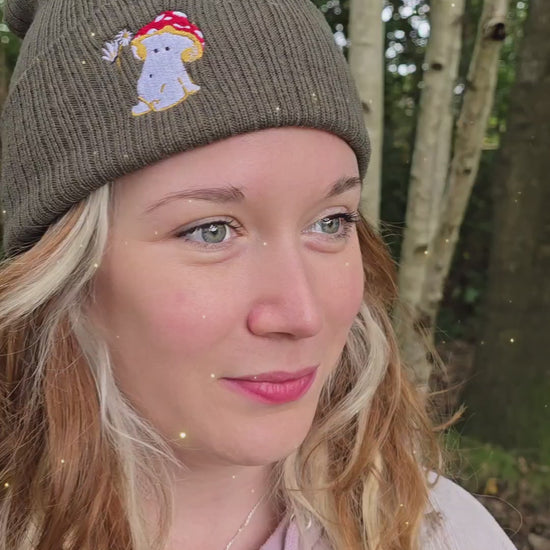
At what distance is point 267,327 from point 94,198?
1.61 feet

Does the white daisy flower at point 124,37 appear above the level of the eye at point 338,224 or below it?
above

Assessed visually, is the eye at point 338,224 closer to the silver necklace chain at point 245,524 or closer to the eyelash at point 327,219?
the eyelash at point 327,219

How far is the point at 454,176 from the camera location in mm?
3312

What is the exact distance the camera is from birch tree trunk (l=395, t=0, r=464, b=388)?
310cm

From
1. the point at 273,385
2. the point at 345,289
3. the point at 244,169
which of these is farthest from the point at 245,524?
the point at 244,169

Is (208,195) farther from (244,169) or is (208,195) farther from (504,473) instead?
(504,473)

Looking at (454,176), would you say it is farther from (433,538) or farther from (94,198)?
(94,198)

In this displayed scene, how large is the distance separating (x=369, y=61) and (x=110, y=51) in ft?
5.65

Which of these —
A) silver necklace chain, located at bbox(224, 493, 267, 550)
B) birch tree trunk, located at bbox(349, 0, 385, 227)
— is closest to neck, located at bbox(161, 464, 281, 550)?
silver necklace chain, located at bbox(224, 493, 267, 550)

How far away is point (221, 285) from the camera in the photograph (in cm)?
144

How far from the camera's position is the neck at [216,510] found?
1.76m

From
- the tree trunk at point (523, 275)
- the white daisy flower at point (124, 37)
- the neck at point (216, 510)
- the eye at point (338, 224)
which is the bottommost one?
the tree trunk at point (523, 275)

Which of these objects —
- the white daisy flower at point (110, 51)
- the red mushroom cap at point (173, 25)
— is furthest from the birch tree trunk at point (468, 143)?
the white daisy flower at point (110, 51)

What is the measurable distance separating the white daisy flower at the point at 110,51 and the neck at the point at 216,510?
1.01 metres
